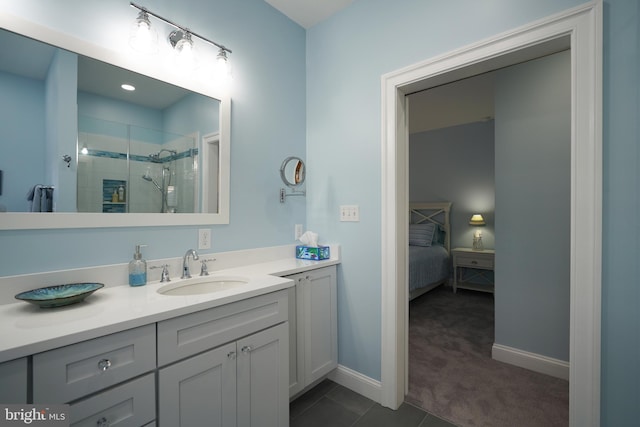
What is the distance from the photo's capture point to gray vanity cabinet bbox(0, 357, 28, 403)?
772mm

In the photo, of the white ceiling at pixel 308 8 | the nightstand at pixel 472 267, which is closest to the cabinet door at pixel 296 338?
the white ceiling at pixel 308 8

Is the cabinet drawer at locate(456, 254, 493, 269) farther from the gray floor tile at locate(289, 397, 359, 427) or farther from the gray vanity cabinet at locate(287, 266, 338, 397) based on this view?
the gray floor tile at locate(289, 397, 359, 427)

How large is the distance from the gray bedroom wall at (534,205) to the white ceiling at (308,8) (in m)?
1.54

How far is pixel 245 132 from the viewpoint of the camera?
2049mm

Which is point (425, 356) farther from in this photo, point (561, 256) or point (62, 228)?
point (62, 228)

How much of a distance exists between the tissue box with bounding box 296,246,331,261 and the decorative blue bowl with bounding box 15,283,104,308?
128cm

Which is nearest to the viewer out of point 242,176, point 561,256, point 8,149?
point 8,149

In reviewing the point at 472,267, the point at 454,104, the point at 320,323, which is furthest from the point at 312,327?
the point at 454,104

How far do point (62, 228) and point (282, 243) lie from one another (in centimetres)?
131

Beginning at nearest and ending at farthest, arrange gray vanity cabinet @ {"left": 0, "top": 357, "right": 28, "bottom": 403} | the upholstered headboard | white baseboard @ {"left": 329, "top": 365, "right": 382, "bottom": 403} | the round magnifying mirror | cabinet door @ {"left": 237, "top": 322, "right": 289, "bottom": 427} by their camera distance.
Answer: gray vanity cabinet @ {"left": 0, "top": 357, "right": 28, "bottom": 403}
cabinet door @ {"left": 237, "top": 322, "right": 289, "bottom": 427}
white baseboard @ {"left": 329, "top": 365, "right": 382, "bottom": 403}
the round magnifying mirror
the upholstered headboard

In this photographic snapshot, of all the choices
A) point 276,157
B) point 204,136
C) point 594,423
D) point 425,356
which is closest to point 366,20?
point 276,157

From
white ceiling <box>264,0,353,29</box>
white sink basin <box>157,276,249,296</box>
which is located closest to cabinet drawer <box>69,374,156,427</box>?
white sink basin <box>157,276,249,296</box>

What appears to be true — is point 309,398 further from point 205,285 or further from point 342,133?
point 342,133

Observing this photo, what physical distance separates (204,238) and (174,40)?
115 centimetres
